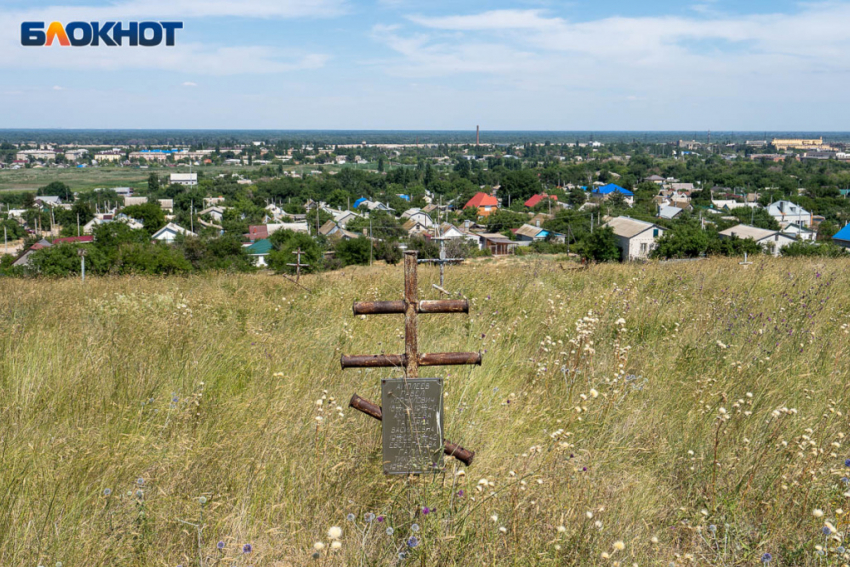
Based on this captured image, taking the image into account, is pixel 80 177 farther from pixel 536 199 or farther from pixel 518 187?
pixel 536 199

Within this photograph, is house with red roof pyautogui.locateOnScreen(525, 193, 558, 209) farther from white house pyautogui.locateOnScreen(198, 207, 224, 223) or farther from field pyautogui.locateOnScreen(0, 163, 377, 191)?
field pyautogui.locateOnScreen(0, 163, 377, 191)

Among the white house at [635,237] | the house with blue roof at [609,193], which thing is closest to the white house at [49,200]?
the white house at [635,237]

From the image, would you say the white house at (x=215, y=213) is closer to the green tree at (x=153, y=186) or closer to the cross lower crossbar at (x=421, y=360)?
the green tree at (x=153, y=186)

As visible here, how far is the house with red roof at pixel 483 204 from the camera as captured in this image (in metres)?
71.3

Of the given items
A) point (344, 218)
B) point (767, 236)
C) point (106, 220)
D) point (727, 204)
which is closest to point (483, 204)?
point (344, 218)

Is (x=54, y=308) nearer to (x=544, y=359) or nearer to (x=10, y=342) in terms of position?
(x=10, y=342)

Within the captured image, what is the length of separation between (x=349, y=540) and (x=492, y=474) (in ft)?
2.56

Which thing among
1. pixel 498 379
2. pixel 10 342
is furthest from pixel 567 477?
pixel 10 342

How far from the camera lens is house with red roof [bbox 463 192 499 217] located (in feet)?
234

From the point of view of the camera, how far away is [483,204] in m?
72.2

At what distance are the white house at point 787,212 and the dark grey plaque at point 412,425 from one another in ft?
212

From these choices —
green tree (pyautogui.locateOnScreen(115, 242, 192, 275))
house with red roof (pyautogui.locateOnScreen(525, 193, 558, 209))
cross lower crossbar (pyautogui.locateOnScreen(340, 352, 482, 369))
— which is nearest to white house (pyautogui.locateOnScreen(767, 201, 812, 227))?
house with red roof (pyautogui.locateOnScreen(525, 193, 558, 209))

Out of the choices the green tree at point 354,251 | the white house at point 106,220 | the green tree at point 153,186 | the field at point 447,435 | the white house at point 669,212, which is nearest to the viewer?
the field at point 447,435

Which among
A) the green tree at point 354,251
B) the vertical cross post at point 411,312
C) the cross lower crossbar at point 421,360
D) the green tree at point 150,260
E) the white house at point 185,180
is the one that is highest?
the white house at point 185,180
